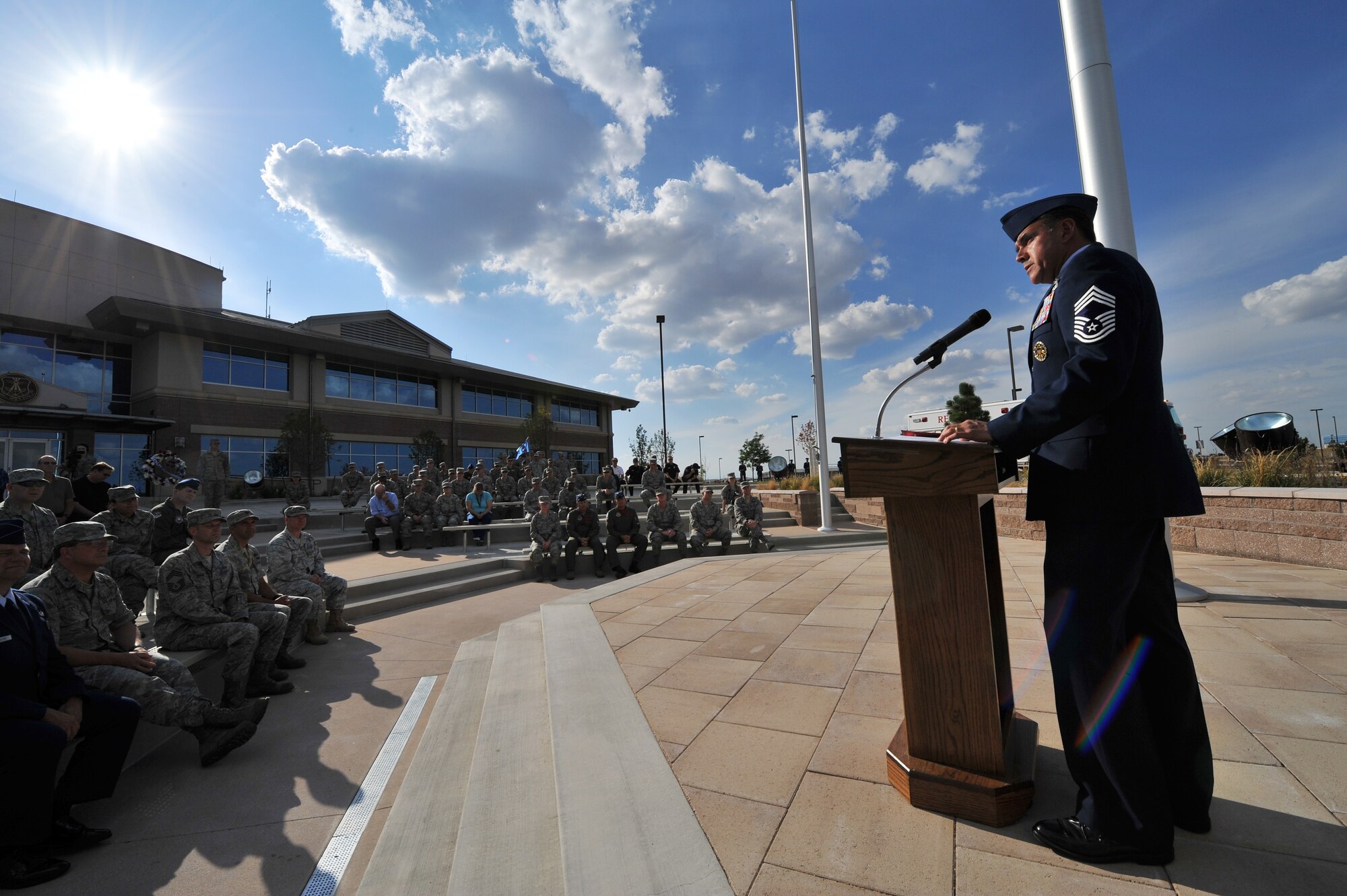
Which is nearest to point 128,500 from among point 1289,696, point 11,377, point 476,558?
point 476,558

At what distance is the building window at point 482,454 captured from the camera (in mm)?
31562

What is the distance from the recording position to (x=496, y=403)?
3431cm

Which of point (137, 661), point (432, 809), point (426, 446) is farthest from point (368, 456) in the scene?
point (432, 809)

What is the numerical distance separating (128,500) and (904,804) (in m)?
7.78

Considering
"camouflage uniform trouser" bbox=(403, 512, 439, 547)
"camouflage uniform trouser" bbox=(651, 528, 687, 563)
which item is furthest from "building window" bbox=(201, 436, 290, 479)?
"camouflage uniform trouser" bbox=(651, 528, 687, 563)

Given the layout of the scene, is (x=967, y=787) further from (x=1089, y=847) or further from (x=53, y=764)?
(x=53, y=764)

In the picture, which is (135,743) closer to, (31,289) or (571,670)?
(571,670)

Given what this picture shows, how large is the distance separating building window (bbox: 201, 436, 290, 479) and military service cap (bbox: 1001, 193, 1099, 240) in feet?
92.8

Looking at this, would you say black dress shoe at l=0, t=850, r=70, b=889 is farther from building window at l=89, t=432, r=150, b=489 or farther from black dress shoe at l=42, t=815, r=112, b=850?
building window at l=89, t=432, r=150, b=489

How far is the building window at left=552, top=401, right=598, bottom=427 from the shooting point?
126ft

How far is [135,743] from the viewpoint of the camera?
130 inches

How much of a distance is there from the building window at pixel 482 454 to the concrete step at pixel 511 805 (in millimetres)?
29160

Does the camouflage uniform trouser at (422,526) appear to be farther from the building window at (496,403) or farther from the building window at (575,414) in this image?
the building window at (575,414)

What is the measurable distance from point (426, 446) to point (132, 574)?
24728 millimetres
